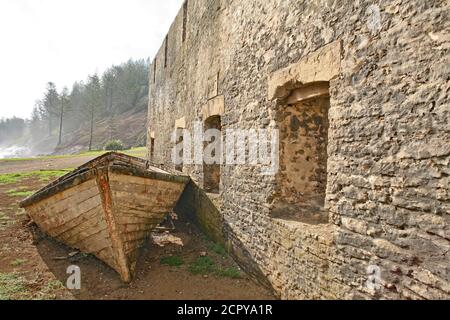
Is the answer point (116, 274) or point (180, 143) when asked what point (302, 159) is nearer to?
point (116, 274)

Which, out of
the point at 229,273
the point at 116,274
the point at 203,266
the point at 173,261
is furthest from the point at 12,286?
the point at 229,273

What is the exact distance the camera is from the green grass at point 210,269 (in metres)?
4.56

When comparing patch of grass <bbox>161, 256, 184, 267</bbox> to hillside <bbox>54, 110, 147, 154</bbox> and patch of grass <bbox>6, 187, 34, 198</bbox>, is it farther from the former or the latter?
hillside <bbox>54, 110, 147, 154</bbox>

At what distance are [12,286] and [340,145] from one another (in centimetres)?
468

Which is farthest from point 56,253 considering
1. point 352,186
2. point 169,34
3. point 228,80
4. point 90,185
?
point 169,34

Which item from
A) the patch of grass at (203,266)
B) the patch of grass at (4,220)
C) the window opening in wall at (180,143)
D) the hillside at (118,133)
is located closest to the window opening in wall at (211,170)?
the patch of grass at (203,266)

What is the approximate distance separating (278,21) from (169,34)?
24.8ft

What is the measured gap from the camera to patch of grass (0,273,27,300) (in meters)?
3.68

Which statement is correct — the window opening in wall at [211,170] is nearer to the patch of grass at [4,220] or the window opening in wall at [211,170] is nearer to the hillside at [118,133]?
the patch of grass at [4,220]

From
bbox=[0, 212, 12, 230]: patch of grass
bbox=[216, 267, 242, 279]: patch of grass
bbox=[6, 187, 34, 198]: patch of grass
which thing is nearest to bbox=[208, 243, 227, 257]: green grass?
bbox=[216, 267, 242, 279]: patch of grass

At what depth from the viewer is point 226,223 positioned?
210 inches

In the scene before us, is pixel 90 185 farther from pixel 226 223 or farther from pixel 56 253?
pixel 226 223

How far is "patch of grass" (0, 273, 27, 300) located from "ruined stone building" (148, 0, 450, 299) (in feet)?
10.4
